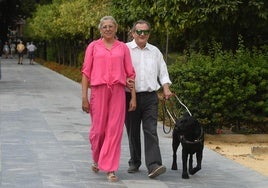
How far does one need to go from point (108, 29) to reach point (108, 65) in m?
0.39

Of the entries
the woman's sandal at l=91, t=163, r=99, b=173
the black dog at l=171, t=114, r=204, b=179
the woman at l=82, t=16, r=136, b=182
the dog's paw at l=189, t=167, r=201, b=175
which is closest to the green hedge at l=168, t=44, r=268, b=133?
the dog's paw at l=189, t=167, r=201, b=175

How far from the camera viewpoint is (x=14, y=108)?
14.7m

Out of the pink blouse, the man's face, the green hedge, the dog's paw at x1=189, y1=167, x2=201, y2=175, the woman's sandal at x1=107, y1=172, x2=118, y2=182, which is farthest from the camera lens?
the green hedge

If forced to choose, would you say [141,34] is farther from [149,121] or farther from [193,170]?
[193,170]

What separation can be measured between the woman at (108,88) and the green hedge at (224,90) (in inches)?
146

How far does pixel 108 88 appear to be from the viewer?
22.6ft

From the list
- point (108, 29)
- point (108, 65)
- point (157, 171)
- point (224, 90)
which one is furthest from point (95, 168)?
point (224, 90)

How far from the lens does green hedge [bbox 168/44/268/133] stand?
1059 centimetres

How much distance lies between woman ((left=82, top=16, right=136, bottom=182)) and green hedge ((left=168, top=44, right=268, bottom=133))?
12.2 feet

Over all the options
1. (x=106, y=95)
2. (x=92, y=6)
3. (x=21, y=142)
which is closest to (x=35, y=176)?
(x=106, y=95)

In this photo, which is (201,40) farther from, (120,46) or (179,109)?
(120,46)

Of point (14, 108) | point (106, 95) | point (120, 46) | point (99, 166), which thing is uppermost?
point (120, 46)

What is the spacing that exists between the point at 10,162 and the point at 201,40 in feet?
29.8

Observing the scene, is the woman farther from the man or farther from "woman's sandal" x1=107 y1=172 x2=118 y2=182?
the man
